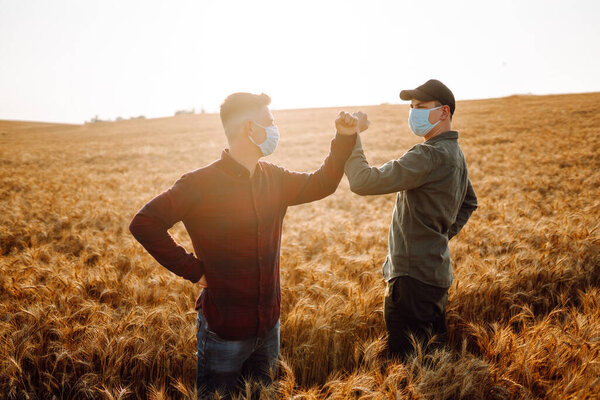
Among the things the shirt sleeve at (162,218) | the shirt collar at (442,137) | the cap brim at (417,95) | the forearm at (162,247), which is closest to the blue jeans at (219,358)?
the forearm at (162,247)

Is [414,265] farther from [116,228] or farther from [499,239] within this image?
[116,228]

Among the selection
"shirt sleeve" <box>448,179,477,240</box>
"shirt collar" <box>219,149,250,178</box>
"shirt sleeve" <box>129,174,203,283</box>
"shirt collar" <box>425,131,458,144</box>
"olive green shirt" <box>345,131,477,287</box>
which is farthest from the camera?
"shirt sleeve" <box>448,179,477,240</box>

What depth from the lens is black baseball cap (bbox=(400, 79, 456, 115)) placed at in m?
2.16

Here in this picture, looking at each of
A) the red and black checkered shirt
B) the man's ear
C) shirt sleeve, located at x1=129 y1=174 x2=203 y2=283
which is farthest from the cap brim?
shirt sleeve, located at x1=129 y1=174 x2=203 y2=283

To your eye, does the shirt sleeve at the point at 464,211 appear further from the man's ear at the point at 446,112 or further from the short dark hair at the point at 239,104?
the short dark hair at the point at 239,104

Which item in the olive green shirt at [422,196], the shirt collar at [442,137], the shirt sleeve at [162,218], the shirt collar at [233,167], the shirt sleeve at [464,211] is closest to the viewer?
the shirt sleeve at [162,218]

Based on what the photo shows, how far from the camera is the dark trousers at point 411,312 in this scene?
2195 mm

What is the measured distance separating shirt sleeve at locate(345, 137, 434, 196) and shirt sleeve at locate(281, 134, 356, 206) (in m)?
0.07

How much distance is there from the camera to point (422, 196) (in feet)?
6.98

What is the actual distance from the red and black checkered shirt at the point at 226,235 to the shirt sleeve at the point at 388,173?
4.1 inches

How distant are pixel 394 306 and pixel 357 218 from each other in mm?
4856

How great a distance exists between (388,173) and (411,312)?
3.48ft

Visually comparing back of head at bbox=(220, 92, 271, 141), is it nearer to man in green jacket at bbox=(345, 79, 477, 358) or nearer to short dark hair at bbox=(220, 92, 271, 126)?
short dark hair at bbox=(220, 92, 271, 126)

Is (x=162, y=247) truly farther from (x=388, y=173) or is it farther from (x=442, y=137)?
(x=442, y=137)
